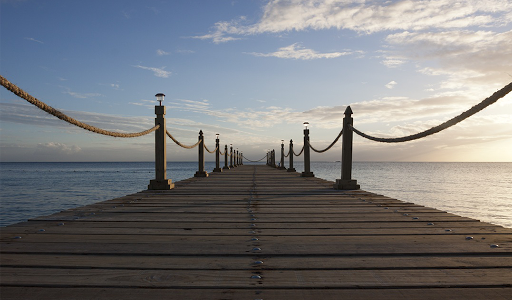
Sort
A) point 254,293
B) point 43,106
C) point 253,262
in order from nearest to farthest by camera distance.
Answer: point 254,293, point 253,262, point 43,106

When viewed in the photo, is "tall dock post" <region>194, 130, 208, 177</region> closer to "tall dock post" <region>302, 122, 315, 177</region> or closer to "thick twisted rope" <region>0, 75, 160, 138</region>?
"tall dock post" <region>302, 122, 315, 177</region>

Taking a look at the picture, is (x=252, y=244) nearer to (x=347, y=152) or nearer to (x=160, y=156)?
(x=160, y=156)

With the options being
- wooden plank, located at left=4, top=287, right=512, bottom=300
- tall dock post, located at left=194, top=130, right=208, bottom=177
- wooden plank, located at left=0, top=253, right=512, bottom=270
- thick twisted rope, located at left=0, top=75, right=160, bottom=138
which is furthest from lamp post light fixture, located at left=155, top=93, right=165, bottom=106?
wooden plank, located at left=4, top=287, right=512, bottom=300

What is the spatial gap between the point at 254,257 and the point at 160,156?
4.82 meters

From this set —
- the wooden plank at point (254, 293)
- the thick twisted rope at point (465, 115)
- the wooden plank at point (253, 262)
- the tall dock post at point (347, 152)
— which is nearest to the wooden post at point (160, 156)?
the tall dock post at point (347, 152)

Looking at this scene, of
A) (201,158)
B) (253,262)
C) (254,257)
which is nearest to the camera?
(253,262)

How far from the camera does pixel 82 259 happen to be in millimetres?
2059

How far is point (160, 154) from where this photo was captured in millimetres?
6535

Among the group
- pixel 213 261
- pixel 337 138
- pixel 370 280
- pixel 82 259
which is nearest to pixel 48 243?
pixel 82 259

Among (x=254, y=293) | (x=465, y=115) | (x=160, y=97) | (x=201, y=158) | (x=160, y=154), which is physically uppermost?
(x=160, y=97)

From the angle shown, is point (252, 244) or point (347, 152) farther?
point (347, 152)

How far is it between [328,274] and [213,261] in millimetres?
684

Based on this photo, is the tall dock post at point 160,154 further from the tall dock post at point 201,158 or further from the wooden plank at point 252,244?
the tall dock post at point 201,158

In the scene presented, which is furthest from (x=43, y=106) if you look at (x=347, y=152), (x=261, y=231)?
(x=347, y=152)
